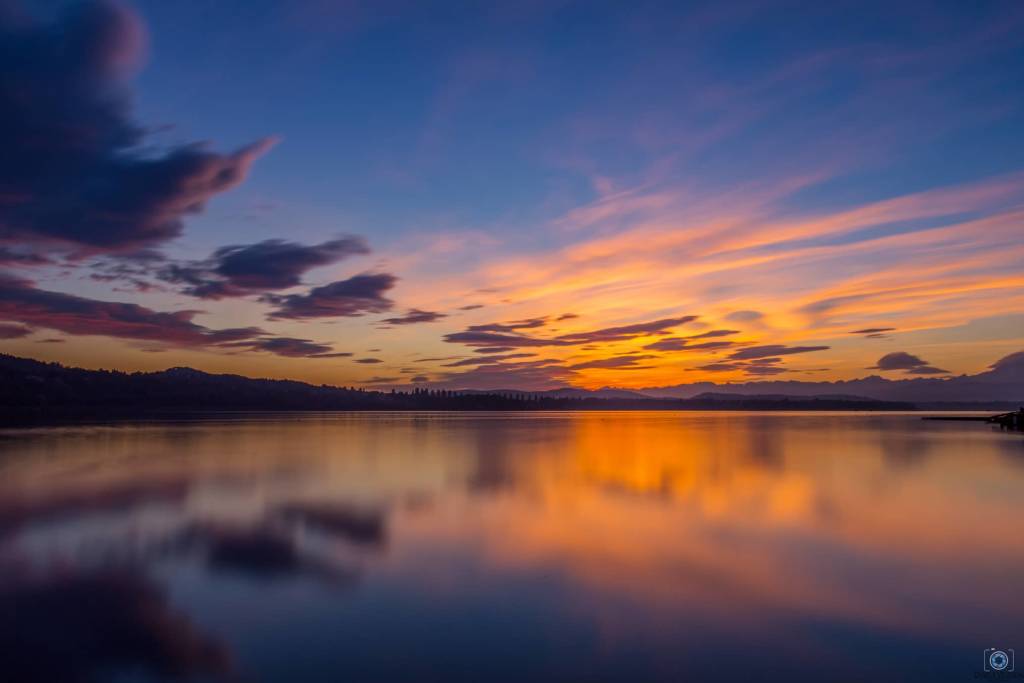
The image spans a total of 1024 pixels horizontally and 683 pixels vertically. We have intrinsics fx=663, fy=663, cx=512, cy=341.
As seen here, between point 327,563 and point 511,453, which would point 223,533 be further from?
point 511,453

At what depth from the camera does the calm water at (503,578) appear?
6.93 m

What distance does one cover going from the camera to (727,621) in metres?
8.25

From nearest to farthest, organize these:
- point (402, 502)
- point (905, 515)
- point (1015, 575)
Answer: point (1015, 575) < point (905, 515) < point (402, 502)

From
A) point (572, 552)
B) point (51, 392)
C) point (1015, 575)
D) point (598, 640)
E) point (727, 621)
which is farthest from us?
point (51, 392)

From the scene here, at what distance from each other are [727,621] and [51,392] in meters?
181

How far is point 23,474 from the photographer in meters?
22.2

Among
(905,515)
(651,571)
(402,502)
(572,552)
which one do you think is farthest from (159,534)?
(905,515)

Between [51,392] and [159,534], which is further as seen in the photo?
[51,392]

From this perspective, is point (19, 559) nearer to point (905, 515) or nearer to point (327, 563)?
point (327, 563)

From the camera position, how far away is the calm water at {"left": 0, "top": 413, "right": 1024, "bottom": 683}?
6.93 metres

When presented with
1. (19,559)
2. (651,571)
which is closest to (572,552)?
(651,571)

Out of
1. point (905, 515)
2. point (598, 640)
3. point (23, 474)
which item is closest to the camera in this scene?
point (598, 640)

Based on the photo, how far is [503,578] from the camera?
1023cm

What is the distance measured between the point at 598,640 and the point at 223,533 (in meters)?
9.08
